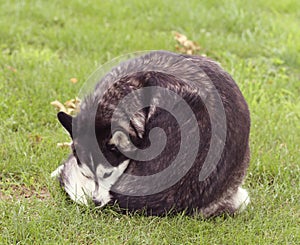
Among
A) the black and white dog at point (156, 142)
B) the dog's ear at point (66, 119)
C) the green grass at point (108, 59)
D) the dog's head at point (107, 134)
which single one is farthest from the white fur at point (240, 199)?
the dog's ear at point (66, 119)

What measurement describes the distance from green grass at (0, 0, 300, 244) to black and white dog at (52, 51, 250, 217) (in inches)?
6.8

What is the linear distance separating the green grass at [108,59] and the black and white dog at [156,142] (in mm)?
174

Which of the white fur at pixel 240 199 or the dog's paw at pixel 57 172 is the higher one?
the dog's paw at pixel 57 172

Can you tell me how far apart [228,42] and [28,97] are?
8.57 feet

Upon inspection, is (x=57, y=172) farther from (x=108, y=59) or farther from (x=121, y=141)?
(x=108, y=59)

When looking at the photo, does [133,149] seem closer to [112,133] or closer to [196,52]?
[112,133]

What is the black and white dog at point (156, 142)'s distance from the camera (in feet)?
11.4

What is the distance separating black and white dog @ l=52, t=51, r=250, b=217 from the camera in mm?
3479

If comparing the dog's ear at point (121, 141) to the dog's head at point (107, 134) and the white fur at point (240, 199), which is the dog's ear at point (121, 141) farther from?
the white fur at point (240, 199)

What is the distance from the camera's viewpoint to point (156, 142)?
3.46 metres

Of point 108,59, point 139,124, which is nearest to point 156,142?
point 139,124

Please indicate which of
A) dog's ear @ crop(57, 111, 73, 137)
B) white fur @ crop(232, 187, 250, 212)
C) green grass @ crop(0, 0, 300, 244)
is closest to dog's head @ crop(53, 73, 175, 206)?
dog's ear @ crop(57, 111, 73, 137)

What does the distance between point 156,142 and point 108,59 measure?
9.25ft

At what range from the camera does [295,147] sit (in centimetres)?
484
